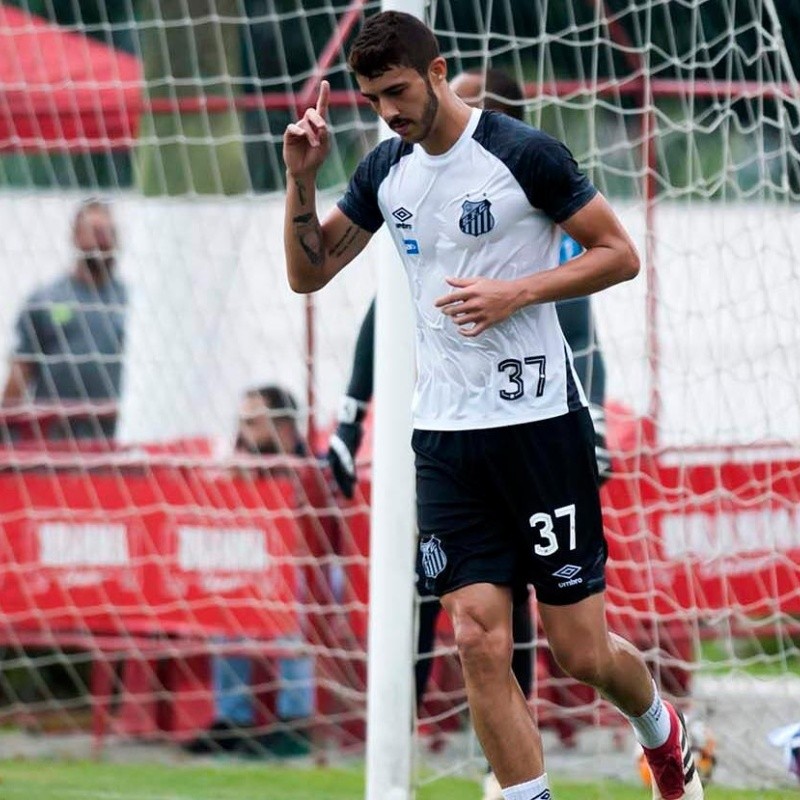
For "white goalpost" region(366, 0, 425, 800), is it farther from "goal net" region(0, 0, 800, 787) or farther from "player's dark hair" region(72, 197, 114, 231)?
"player's dark hair" region(72, 197, 114, 231)

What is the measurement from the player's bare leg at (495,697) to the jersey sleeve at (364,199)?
935 mm

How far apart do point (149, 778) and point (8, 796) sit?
906 millimetres

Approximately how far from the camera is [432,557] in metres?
4.18

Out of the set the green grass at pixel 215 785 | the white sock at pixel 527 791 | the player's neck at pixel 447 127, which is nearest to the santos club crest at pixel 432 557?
the white sock at pixel 527 791

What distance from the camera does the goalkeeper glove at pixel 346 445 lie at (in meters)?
5.70

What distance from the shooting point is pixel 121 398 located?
748 centimetres

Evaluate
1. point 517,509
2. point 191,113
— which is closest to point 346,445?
point 517,509

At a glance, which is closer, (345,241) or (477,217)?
(477,217)

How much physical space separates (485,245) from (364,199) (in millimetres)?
368

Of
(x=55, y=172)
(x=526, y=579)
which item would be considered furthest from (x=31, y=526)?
(x=526, y=579)

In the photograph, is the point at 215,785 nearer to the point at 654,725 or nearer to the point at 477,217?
the point at 654,725

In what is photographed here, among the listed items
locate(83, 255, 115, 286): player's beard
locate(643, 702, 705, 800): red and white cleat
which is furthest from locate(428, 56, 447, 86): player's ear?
locate(83, 255, 115, 286): player's beard

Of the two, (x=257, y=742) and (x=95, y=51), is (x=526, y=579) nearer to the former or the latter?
(x=257, y=742)

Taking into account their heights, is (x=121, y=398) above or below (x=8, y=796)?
above
